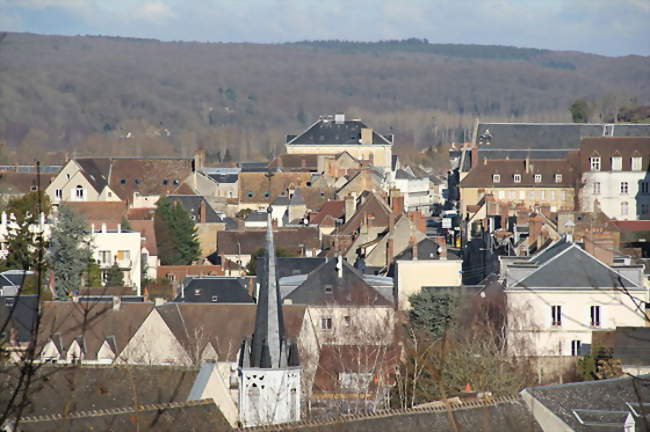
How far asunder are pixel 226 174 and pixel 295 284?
126 feet

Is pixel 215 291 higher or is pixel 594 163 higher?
pixel 594 163

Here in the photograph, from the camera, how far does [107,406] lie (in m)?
16.2

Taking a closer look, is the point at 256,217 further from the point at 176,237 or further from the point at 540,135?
the point at 540,135

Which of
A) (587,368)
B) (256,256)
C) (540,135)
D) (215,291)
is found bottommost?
(587,368)

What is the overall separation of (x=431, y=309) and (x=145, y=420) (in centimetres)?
1728

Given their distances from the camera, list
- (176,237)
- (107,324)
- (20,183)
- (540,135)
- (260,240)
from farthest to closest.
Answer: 1. (540,135)
2. (20,183)
3. (260,240)
4. (176,237)
5. (107,324)

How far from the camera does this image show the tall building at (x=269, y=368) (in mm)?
15984

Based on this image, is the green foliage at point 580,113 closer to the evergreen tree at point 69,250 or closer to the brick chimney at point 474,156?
the brick chimney at point 474,156

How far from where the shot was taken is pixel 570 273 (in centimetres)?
2731

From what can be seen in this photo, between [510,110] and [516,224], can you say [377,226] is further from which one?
[510,110]

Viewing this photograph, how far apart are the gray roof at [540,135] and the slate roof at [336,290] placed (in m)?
33.3

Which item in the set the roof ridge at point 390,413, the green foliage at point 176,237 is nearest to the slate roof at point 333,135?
the green foliage at point 176,237

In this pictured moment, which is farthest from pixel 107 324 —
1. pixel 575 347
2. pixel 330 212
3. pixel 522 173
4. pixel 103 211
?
pixel 522 173

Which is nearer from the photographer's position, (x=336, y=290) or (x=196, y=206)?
(x=336, y=290)
